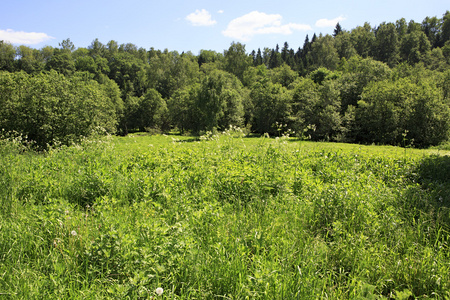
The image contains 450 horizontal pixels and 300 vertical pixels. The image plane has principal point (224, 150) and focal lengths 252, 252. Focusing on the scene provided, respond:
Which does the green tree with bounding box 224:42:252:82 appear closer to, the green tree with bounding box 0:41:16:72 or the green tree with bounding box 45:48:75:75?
the green tree with bounding box 45:48:75:75

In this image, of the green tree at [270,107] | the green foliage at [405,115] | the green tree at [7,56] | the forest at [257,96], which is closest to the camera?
the forest at [257,96]

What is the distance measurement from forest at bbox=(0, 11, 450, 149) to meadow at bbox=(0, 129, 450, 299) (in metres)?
3.75

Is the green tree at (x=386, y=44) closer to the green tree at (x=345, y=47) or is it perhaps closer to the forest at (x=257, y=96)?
the forest at (x=257, y=96)

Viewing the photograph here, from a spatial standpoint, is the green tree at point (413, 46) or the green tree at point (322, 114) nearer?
the green tree at point (322, 114)

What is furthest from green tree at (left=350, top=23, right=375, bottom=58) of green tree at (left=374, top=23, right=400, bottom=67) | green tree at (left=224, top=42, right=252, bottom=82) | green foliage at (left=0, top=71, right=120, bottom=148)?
green foliage at (left=0, top=71, right=120, bottom=148)

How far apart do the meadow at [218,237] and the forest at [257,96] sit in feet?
12.3

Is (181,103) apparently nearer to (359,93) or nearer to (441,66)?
(359,93)

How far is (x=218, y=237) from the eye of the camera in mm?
3406

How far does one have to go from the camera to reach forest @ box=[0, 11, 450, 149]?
21.0 meters

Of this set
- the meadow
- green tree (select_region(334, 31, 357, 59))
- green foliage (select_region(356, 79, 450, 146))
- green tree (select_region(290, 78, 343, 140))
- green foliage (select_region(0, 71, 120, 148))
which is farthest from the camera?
green tree (select_region(334, 31, 357, 59))

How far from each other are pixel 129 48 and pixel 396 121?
447ft

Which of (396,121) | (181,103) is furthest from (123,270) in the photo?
(181,103)

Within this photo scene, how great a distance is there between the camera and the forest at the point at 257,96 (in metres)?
21.0

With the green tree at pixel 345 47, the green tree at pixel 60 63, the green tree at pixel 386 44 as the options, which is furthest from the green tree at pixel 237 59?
the green tree at pixel 60 63
